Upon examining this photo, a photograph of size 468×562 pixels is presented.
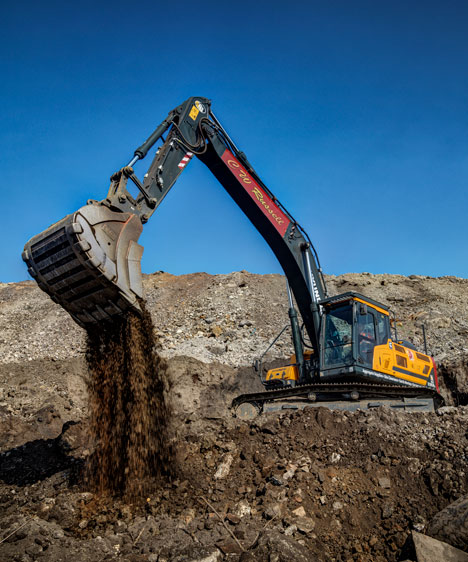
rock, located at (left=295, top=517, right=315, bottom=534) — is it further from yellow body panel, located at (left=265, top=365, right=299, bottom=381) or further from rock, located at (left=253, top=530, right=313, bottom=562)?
yellow body panel, located at (left=265, top=365, right=299, bottom=381)

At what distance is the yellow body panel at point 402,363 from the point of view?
8094mm

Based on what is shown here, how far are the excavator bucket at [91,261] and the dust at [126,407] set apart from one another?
0.49 metres

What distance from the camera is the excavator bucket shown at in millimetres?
5027

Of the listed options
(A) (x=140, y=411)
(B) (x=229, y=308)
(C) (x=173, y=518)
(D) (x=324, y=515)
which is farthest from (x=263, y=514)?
(B) (x=229, y=308)

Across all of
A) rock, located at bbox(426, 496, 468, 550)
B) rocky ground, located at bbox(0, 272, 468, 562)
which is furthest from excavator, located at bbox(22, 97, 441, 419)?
rock, located at bbox(426, 496, 468, 550)

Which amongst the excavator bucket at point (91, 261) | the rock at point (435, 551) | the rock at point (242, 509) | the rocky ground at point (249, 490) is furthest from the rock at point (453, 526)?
the excavator bucket at point (91, 261)

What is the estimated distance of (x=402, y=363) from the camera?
848 cm

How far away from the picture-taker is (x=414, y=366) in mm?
8758

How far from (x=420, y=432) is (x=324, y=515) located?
2.03 metres

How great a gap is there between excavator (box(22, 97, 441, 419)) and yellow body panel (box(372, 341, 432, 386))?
0.06ft

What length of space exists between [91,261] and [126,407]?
7.56 feet

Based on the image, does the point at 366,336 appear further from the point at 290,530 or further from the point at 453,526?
the point at 453,526

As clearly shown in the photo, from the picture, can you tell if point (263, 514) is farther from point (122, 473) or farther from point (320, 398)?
point (320, 398)

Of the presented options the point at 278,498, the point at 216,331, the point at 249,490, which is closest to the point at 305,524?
the point at 278,498
